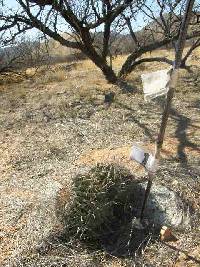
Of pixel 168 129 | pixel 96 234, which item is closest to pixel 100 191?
pixel 96 234

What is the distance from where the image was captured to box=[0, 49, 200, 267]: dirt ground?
4207 mm

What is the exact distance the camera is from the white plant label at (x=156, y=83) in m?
3.92

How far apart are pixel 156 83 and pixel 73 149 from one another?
2.71 meters

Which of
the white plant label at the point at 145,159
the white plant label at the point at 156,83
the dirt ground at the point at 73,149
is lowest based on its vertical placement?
the dirt ground at the point at 73,149

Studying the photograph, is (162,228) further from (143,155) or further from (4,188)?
(4,188)

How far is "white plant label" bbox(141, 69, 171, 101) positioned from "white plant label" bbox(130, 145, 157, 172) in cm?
51

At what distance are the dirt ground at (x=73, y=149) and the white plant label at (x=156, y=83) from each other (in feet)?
4.10

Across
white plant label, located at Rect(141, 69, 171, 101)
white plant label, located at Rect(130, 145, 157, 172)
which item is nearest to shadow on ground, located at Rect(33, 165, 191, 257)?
white plant label, located at Rect(130, 145, 157, 172)

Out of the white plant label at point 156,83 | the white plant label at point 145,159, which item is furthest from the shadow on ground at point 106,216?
the white plant label at point 156,83

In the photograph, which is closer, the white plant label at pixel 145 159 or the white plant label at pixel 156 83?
the white plant label at pixel 156 83

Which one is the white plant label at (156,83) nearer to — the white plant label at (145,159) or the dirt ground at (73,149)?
the white plant label at (145,159)

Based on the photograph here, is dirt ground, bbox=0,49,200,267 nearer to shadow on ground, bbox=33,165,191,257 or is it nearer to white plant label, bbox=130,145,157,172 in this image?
shadow on ground, bbox=33,165,191,257

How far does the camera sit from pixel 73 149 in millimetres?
6527

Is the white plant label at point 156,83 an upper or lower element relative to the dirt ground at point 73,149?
upper
